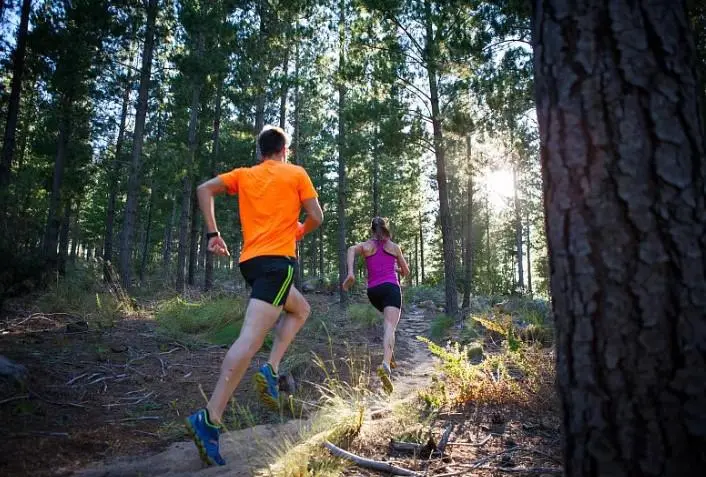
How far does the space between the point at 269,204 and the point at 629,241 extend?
237 cm

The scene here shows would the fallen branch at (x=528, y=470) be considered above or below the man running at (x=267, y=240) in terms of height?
below

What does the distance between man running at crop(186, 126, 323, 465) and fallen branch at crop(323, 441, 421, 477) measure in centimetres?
82

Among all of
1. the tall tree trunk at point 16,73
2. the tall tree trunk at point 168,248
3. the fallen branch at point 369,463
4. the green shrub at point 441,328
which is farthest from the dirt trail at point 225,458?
the tall tree trunk at point 168,248

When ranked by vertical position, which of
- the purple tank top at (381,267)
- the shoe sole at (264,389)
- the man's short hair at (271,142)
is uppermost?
the man's short hair at (271,142)

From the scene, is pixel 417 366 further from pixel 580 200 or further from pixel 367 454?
pixel 580 200

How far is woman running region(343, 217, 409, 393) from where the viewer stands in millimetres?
5340

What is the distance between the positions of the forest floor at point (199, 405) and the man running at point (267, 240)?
378 mm

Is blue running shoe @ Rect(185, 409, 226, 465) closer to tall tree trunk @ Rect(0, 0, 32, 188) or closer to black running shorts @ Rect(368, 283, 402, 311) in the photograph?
black running shorts @ Rect(368, 283, 402, 311)

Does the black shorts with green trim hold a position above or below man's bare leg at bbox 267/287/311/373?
above

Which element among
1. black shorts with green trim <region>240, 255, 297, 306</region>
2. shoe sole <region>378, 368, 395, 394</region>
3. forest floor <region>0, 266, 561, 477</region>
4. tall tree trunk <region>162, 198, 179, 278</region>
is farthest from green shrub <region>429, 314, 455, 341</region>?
tall tree trunk <region>162, 198, 179, 278</region>

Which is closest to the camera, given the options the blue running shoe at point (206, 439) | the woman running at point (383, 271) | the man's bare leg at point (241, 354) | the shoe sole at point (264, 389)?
the blue running shoe at point (206, 439)

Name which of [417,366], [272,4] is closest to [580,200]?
[417,366]

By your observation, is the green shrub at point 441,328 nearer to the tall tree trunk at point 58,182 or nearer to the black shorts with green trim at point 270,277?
the black shorts with green trim at point 270,277

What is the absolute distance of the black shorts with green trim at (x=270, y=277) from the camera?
299 centimetres
